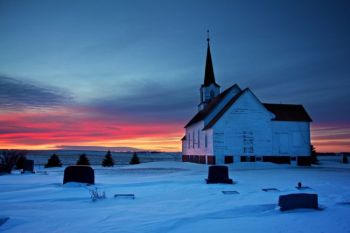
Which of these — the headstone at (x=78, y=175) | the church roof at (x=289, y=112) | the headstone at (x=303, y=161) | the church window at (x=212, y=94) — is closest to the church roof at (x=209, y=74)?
the church window at (x=212, y=94)

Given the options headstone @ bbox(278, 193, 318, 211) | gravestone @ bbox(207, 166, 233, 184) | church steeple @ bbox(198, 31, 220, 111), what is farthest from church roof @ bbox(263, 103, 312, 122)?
headstone @ bbox(278, 193, 318, 211)

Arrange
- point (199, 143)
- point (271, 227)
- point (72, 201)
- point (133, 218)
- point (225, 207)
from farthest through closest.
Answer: point (199, 143), point (72, 201), point (225, 207), point (133, 218), point (271, 227)

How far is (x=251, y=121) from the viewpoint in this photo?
115 ft

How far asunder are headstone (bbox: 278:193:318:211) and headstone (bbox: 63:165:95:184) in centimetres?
1023

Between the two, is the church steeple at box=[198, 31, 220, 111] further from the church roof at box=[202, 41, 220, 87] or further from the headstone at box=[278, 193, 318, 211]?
the headstone at box=[278, 193, 318, 211]

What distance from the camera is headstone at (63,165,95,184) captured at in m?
15.0

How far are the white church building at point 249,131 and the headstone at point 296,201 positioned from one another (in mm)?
25463

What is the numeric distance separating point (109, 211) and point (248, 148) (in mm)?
28573

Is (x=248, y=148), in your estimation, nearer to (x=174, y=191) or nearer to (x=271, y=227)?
(x=174, y=191)

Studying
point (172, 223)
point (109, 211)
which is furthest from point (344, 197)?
point (109, 211)

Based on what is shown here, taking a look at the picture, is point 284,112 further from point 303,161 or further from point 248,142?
point 248,142

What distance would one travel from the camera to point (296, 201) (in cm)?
828

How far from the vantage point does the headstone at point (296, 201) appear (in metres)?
8.18

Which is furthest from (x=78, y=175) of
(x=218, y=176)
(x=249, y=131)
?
(x=249, y=131)
